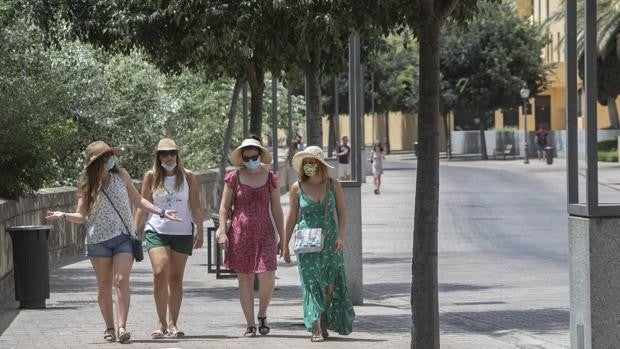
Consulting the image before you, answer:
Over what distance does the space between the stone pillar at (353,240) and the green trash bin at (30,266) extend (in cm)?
297

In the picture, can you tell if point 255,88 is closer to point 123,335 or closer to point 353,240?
point 353,240

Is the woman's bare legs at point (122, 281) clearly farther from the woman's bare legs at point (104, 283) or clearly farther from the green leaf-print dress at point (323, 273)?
the green leaf-print dress at point (323, 273)

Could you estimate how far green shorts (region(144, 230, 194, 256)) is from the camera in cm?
1227

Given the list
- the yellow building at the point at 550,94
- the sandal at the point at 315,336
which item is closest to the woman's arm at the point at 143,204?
the sandal at the point at 315,336

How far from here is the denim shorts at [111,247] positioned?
12.0 meters

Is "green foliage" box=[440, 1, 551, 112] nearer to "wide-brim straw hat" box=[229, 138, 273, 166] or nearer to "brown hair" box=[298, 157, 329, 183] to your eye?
"wide-brim straw hat" box=[229, 138, 273, 166]

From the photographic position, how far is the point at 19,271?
49.9ft

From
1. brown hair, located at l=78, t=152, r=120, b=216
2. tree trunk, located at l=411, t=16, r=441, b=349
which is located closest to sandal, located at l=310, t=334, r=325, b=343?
tree trunk, located at l=411, t=16, r=441, b=349

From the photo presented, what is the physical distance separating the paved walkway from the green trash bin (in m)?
0.18

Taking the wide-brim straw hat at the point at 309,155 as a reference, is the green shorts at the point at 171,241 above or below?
below

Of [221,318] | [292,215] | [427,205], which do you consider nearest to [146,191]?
[292,215]

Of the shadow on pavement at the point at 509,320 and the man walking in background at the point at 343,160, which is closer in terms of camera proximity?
the shadow on pavement at the point at 509,320

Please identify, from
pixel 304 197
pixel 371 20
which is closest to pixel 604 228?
pixel 371 20

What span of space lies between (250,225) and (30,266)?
12.5ft
